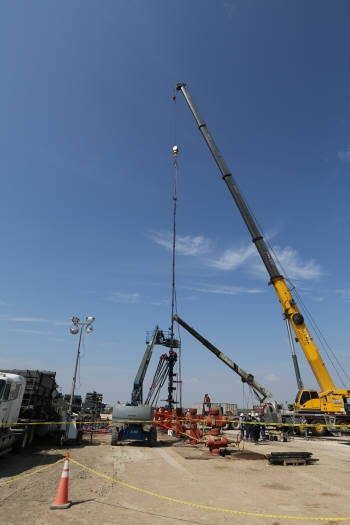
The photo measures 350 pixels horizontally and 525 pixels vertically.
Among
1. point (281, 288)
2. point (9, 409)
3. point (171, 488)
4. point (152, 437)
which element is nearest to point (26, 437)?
point (9, 409)

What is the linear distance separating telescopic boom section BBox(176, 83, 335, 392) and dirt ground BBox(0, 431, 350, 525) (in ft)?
22.5

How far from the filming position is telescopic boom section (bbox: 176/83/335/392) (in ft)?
65.0

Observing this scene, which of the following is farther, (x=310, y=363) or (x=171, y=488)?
(x=310, y=363)

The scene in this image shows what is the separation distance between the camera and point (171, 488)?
812 cm

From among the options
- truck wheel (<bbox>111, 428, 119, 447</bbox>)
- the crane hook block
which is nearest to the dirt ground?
truck wheel (<bbox>111, 428, 119, 447</bbox>)

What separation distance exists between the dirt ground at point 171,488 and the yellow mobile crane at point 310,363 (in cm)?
676

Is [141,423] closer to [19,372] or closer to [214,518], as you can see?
[19,372]

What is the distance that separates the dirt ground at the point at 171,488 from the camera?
5969 millimetres

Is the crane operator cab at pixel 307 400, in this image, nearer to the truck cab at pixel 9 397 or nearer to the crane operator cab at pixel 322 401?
the crane operator cab at pixel 322 401

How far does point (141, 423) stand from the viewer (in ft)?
52.5

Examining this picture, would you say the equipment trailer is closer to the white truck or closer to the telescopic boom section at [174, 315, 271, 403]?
the white truck

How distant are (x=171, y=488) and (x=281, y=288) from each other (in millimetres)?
16041

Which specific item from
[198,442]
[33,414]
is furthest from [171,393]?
[33,414]

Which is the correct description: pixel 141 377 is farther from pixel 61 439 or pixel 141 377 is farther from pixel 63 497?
pixel 63 497
